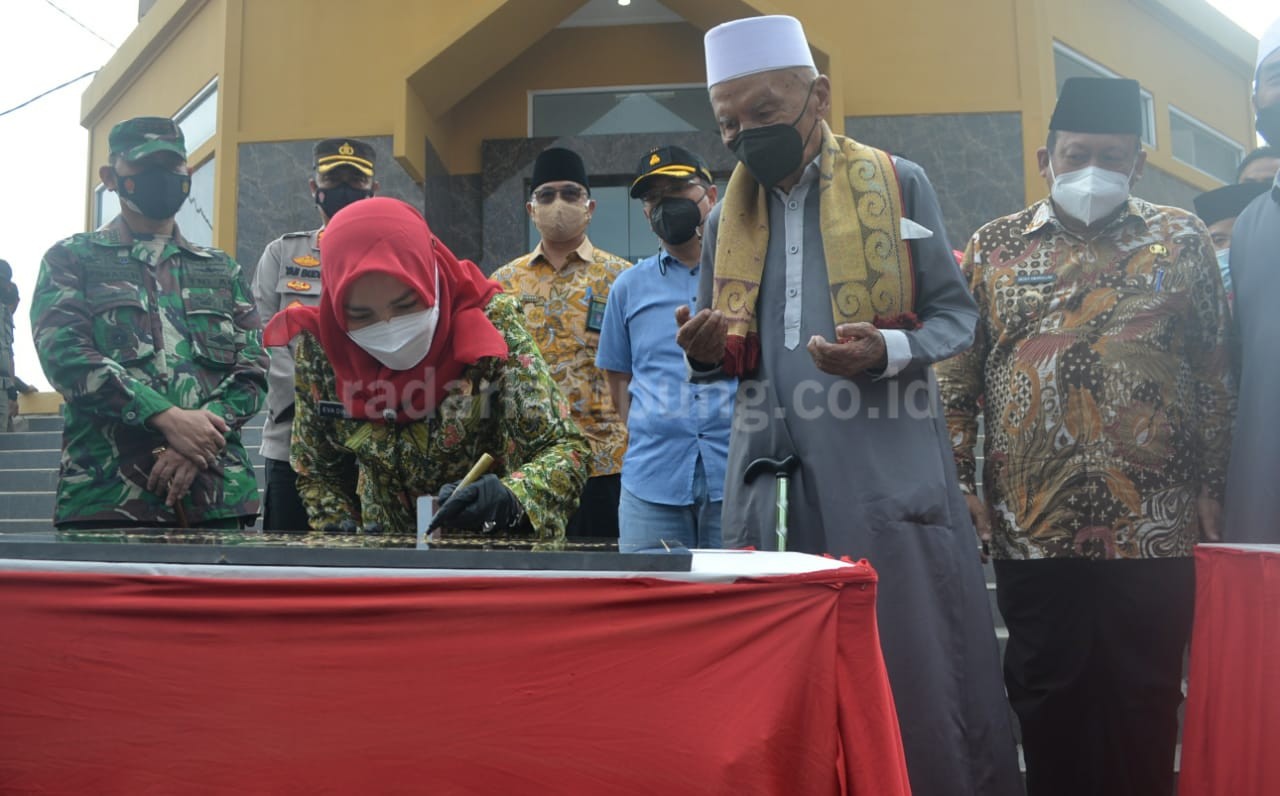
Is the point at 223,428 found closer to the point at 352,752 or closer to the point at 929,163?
the point at 352,752

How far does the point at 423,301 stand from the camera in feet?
8.05

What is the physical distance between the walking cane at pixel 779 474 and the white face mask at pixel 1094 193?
3.82 feet

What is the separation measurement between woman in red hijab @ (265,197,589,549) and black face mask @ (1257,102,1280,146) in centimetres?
210

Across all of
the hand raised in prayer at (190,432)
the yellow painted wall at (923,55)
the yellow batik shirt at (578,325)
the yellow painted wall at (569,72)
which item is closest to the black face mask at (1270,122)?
the yellow batik shirt at (578,325)

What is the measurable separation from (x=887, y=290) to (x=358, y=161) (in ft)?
8.77

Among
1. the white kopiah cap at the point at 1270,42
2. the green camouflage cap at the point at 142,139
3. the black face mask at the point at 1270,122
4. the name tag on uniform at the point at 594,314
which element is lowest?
the name tag on uniform at the point at 594,314

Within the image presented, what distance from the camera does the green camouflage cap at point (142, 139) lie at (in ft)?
11.4

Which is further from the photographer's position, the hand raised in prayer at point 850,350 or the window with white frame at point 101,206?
the window with white frame at point 101,206

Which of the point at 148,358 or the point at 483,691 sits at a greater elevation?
the point at 148,358

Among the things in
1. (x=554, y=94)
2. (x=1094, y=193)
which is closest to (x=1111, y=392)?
(x=1094, y=193)

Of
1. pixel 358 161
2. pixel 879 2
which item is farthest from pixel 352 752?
pixel 879 2

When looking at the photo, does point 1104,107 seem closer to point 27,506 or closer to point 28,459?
point 27,506

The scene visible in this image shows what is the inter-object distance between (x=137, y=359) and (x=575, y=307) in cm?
164

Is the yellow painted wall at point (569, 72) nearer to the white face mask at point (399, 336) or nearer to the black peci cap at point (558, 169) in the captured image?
the black peci cap at point (558, 169)
